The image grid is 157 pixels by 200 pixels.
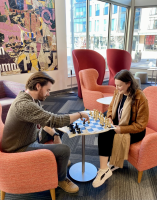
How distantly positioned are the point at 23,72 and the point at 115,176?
361cm

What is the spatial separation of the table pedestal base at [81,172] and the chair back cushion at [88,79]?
1.82 metres

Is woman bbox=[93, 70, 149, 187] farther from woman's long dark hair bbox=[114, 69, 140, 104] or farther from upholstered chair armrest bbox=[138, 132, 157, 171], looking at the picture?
upholstered chair armrest bbox=[138, 132, 157, 171]

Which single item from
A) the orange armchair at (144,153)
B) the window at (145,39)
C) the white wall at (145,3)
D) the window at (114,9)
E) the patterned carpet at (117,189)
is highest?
the white wall at (145,3)

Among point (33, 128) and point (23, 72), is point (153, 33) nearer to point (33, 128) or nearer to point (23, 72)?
point (23, 72)

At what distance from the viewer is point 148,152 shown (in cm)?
165

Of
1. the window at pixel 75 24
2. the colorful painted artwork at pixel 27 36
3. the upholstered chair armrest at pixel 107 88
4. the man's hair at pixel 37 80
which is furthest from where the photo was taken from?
the window at pixel 75 24

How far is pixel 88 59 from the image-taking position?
4.71 metres

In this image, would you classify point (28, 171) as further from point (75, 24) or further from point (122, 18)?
point (122, 18)

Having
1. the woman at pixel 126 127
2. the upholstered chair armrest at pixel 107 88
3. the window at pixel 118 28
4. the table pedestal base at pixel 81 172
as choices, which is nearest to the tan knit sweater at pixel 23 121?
the woman at pixel 126 127

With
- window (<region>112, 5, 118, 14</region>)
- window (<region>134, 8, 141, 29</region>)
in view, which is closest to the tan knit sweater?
window (<region>112, 5, 118, 14</region>)

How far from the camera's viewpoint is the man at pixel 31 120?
130 cm

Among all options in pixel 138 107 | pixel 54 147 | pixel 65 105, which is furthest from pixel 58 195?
pixel 65 105

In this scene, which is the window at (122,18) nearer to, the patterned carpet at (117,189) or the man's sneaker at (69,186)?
the patterned carpet at (117,189)

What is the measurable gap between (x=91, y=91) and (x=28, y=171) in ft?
7.18
